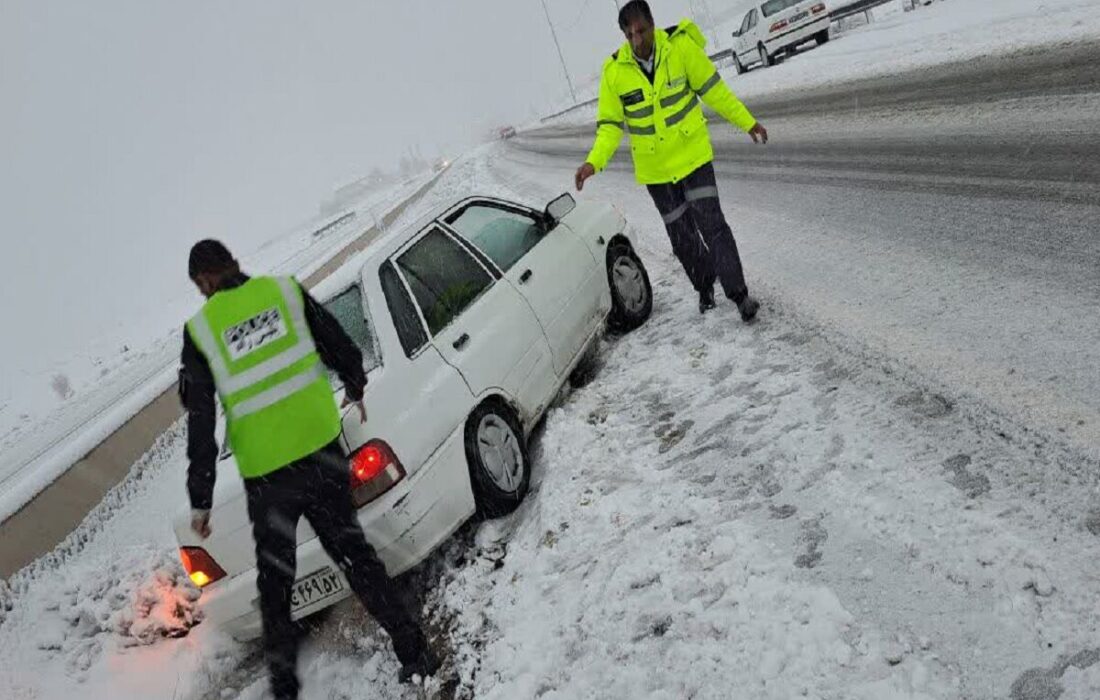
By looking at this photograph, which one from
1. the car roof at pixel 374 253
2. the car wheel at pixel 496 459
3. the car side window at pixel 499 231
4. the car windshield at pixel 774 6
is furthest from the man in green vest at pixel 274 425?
the car windshield at pixel 774 6

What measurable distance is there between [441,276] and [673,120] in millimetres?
1899

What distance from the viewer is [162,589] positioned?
15.2ft

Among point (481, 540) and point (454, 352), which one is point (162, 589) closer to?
point (481, 540)

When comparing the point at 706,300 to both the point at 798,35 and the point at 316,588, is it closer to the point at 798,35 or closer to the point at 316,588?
the point at 316,588

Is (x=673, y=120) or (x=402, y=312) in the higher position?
(x=673, y=120)

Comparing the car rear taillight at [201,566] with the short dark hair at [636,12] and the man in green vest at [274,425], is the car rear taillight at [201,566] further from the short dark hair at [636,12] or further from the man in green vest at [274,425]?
the short dark hair at [636,12]

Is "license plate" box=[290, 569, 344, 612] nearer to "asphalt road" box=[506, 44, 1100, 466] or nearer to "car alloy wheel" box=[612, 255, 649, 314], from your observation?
"asphalt road" box=[506, 44, 1100, 466]

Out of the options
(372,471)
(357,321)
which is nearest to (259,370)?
(372,471)

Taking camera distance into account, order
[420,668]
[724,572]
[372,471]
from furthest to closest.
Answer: [372,471], [420,668], [724,572]

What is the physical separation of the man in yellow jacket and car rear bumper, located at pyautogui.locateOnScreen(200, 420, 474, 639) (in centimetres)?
227

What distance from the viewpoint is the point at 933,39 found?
41.5 ft

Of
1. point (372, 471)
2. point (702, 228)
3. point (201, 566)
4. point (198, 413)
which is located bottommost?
point (201, 566)

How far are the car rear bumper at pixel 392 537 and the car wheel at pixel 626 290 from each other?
250 cm

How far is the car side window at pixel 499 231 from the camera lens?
492 cm
